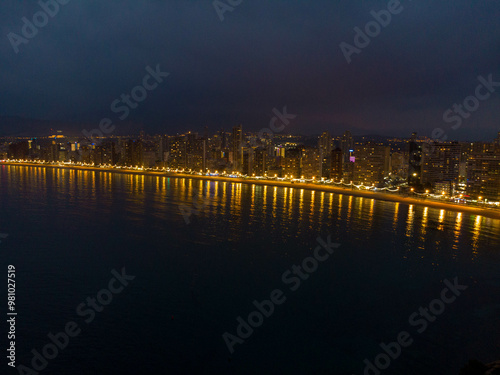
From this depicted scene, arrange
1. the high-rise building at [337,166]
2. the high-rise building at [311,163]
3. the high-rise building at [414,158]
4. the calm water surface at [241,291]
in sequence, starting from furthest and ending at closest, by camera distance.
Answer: the high-rise building at [414,158] < the high-rise building at [337,166] < the high-rise building at [311,163] < the calm water surface at [241,291]

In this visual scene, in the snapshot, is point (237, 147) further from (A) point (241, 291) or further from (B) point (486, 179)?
(A) point (241, 291)

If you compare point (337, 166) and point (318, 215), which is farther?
point (337, 166)

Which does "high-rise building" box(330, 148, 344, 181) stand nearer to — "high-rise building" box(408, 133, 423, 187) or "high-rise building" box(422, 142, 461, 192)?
"high-rise building" box(422, 142, 461, 192)

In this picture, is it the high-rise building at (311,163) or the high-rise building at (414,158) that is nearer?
the high-rise building at (311,163)

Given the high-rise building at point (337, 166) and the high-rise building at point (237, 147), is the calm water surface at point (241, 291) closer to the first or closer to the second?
the high-rise building at point (337, 166)

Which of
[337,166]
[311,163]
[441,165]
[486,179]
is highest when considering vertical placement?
[441,165]

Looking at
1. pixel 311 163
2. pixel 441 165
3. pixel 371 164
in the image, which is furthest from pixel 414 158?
pixel 311 163

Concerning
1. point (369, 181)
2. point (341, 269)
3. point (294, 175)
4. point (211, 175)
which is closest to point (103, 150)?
point (211, 175)

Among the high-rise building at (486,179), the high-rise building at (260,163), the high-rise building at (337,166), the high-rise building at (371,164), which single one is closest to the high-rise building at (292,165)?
the high-rise building at (260,163)

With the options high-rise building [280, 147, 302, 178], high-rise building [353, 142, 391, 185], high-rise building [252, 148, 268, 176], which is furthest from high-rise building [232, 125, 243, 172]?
high-rise building [353, 142, 391, 185]

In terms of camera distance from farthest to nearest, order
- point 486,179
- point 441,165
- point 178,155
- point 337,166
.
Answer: point 178,155, point 337,166, point 441,165, point 486,179
